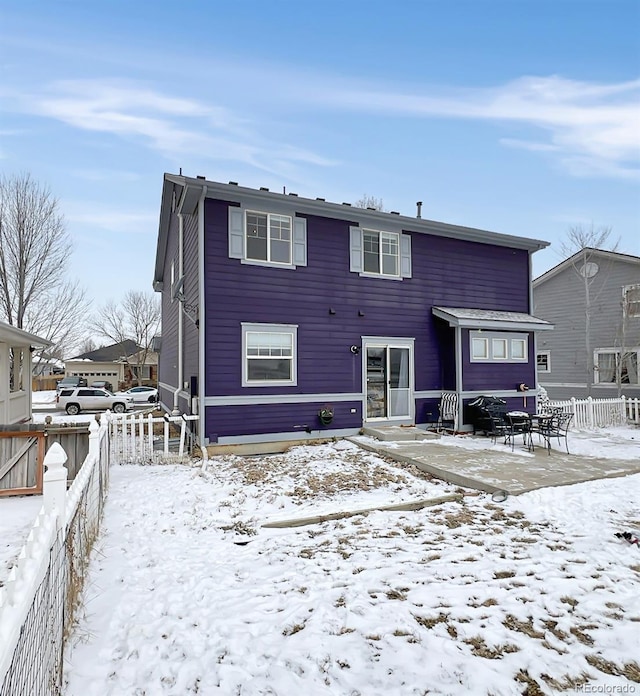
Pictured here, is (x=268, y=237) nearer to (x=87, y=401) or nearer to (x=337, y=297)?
(x=337, y=297)

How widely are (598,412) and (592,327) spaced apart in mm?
5894

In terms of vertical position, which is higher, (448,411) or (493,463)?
(448,411)

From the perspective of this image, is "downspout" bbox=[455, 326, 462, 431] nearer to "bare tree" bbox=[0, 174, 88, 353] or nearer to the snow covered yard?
the snow covered yard

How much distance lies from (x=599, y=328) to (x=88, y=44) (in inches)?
783

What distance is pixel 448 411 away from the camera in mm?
11414

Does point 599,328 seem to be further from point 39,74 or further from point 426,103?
point 39,74

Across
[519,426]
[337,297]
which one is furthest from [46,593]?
[519,426]

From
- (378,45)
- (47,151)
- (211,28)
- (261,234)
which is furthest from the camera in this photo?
(47,151)

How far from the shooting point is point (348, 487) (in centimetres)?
668

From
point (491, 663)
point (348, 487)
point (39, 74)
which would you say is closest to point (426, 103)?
point (39, 74)

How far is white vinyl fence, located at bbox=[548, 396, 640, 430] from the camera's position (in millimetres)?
13258

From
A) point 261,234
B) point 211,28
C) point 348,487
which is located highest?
point 211,28

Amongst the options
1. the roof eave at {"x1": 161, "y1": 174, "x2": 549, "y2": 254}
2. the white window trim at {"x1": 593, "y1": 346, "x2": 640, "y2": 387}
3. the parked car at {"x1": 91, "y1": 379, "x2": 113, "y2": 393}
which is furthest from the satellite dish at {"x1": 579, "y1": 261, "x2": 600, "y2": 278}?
the parked car at {"x1": 91, "y1": 379, "x2": 113, "y2": 393}

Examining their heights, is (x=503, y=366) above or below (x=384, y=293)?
below
